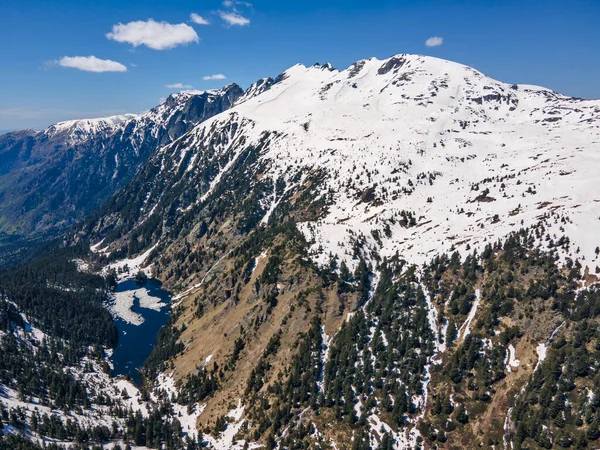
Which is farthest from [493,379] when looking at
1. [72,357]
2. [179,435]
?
[72,357]

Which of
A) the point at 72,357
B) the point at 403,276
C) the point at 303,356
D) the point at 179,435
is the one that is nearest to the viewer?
the point at 179,435

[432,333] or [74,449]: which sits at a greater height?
[432,333]

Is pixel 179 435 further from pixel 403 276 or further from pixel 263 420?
pixel 403 276

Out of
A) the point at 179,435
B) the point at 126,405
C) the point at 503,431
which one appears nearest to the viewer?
the point at 503,431

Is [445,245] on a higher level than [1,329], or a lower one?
higher

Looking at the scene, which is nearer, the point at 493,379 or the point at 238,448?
the point at 493,379

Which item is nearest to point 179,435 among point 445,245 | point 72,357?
point 72,357

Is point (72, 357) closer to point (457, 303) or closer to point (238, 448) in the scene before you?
point (238, 448)

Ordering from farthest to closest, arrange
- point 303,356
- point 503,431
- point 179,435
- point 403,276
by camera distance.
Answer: point 403,276 → point 303,356 → point 179,435 → point 503,431

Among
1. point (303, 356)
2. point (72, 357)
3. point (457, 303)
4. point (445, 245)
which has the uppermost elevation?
point (445, 245)
